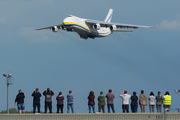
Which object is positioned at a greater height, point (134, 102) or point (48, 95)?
point (48, 95)

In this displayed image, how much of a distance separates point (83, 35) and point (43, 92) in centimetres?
2630

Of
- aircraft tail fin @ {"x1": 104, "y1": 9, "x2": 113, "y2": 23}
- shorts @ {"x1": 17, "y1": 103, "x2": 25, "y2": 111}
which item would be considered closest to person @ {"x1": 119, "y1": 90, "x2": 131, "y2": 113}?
shorts @ {"x1": 17, "y1": 103, "x2": 25, "y2": 111}

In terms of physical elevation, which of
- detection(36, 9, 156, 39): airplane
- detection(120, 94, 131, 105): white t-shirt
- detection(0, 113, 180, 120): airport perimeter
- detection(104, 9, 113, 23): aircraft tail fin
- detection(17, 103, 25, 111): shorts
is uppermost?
detection(104, 9, 113, 23): aircraft tail fin

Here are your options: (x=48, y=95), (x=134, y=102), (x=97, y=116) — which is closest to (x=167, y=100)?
(x=134, y=102)

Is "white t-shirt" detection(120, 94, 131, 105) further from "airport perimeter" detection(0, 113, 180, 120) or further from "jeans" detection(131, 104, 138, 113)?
"airport perimeter" detection(0, 113, 180, 120)

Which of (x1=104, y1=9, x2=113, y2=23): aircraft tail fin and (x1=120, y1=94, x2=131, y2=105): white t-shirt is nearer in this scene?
(x1=120, y1=94, x2=131, y2=105): white t-shirt

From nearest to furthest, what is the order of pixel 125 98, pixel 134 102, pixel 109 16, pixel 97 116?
pixel 97 116, pixel 125 98, pixel 134 102, pixel 109 16

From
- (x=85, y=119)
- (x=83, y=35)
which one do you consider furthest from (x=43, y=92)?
(x=83, y=35)

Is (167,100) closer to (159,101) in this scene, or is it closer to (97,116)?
(159,101)

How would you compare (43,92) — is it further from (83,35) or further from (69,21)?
(83,35)

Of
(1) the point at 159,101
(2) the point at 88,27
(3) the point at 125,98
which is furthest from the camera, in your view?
(2) the point at 88,27

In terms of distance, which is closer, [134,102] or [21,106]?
[134,102]

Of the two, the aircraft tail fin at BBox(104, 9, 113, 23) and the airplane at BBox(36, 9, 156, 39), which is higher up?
the aircraft tail fin at BBox(104, 9, 113, 23)

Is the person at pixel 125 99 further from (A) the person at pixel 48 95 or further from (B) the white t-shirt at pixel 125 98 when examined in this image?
(A) the person at pixel 48 95
